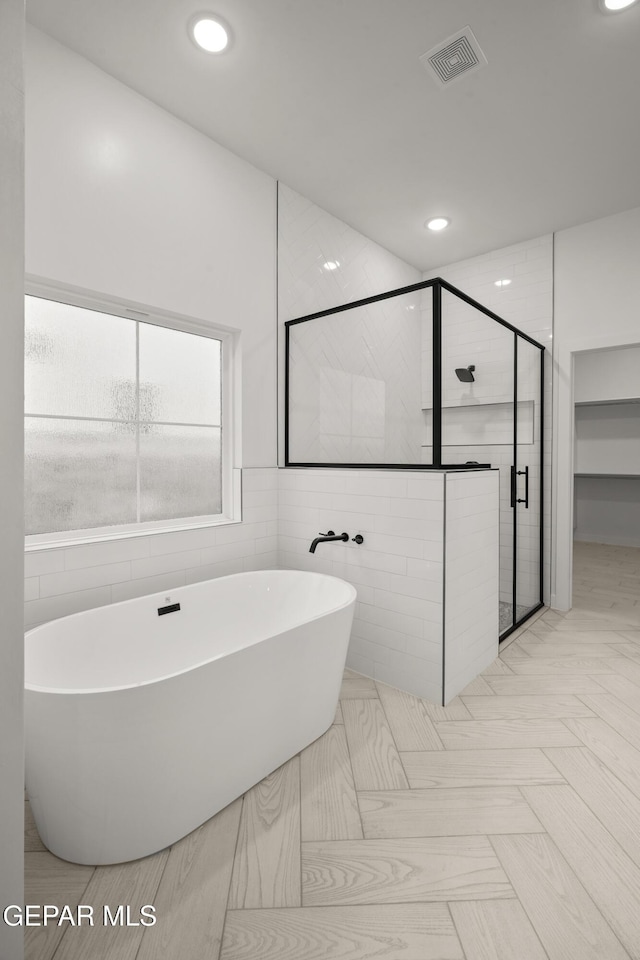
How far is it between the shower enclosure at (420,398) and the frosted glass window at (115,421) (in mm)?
580

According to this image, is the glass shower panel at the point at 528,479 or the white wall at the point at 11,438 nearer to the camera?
the white wall at the point at 11,438

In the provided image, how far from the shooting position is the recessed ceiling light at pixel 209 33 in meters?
1.80

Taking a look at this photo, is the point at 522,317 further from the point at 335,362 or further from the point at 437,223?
the point at 335,362

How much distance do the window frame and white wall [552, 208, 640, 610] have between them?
245 cm

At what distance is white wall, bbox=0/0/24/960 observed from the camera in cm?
78

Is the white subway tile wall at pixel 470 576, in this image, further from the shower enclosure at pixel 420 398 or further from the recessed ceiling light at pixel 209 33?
the recessed ceiling light at pixel 209 33

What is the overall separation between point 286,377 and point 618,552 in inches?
191

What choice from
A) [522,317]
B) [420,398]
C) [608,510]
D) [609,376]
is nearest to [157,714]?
[420,398]

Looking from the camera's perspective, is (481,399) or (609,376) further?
(609,376)

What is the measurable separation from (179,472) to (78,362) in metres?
0.73

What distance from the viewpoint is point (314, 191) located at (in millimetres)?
2924

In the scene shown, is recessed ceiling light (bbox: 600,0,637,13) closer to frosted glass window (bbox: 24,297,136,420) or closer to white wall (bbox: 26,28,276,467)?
white wall (bbox: 26,28,276,467)

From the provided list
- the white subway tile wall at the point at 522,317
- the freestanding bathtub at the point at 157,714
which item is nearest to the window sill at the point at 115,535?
the freestanding bathtub at the point at 157,714

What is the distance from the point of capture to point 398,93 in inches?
85.0
